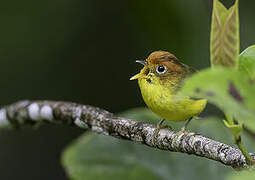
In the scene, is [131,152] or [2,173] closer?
[131,152]

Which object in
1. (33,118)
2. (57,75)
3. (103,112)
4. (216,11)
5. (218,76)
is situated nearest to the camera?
(218,76)

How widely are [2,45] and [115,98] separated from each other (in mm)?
1295

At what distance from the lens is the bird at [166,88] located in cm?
171

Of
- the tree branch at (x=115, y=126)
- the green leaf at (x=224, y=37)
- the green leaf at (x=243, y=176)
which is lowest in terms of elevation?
the tree branch at (x=115, y=126)

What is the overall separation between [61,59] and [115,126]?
2639 mm

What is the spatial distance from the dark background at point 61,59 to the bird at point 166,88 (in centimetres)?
211

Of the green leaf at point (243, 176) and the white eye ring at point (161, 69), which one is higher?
the green leaf at point (243, 176)

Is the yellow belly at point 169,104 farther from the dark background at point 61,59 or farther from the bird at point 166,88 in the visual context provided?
the dark background at point 61,59

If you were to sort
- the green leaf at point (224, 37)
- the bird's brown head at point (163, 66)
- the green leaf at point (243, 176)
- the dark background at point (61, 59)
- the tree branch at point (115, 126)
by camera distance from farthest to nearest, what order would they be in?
the dark background at point (61, 59), the bird's brown head at point (163, 66), the tree branch at point (115, 126), the green leaf at point (224, 37), the green leaf at point (243, 176)

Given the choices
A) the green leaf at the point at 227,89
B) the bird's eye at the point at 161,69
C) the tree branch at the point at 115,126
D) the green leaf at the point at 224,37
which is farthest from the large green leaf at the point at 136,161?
the green leaf at the point at 227,89

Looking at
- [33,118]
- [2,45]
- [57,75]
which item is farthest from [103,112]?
[2,45]

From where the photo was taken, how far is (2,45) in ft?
14.3

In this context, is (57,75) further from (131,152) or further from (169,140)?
(169,140)

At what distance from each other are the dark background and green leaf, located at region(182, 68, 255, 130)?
3.25 metres
